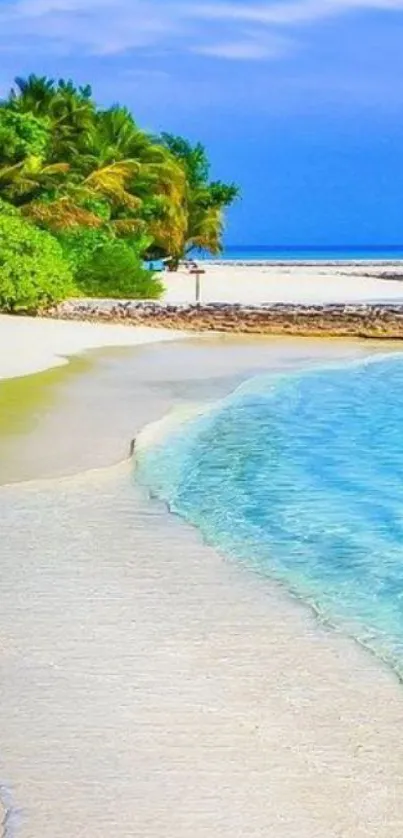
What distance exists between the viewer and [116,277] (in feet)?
114

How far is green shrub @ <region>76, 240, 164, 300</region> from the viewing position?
34250 mm

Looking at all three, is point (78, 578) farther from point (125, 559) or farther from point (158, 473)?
point (158, 473)

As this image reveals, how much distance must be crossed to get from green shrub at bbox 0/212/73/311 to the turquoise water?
10950mm

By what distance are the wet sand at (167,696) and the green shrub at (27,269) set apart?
18202mm

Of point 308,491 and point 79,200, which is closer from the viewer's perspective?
point 308,491

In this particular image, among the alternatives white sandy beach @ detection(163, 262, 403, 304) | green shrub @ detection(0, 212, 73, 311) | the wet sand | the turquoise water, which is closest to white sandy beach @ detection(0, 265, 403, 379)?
white sandy beach @ detection(163, 262, 403, 304)

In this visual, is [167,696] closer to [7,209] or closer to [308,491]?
[308,491]

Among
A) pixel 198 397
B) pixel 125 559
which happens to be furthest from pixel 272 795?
pixel 198 397

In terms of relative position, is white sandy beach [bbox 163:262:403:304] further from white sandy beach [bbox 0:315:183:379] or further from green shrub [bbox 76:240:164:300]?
white sandy beach [bbox 0:315:183:379]

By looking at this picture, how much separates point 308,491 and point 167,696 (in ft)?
17.5

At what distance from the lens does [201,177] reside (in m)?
48.4

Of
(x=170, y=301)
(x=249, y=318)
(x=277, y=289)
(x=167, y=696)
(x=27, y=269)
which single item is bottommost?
(x=277, y=289)

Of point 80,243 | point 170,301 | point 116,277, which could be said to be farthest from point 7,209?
point 170,301

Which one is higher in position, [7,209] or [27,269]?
[7,209]
